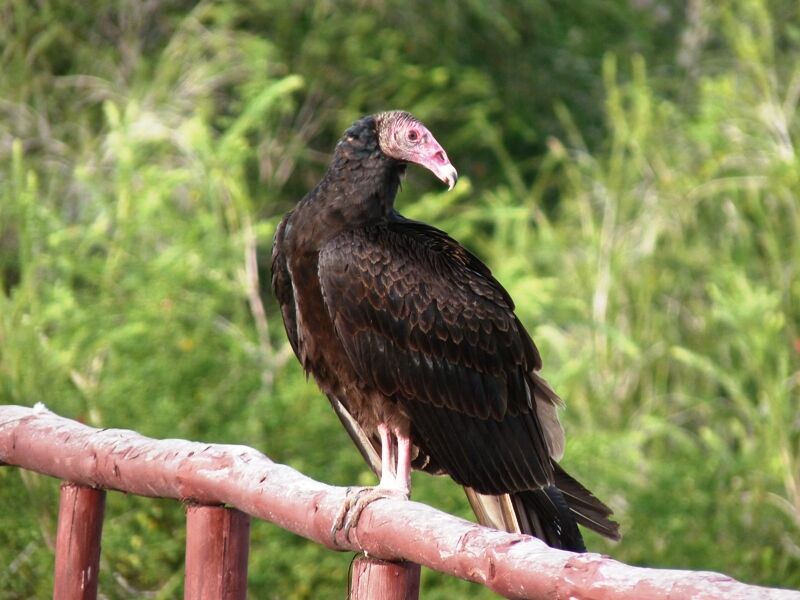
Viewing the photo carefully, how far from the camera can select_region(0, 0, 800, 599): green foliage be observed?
16.2ft

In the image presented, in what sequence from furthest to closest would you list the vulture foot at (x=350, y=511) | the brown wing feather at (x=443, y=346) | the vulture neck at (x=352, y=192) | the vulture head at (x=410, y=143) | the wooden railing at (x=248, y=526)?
the vulture head at (x=410, y=143)
the vulture neck at (x=352, y=192)
the brown wing feather at (x=443, y=346)
the vulture foot at (x=350, y=511)
the wooden railing at (x=248, y=526)

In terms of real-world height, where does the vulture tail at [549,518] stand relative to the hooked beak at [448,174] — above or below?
below

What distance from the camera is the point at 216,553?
2713 mm

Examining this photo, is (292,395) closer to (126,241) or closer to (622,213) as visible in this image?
(126,241)

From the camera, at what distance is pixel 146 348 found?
196 inches

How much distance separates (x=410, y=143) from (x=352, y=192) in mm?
200

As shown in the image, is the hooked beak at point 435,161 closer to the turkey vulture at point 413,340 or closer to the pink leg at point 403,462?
the turkey vulture at point 413,340

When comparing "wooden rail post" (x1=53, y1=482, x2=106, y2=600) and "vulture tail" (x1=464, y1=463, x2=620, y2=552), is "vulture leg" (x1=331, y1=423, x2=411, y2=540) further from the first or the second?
"wooden rail post" (x1=53, y1=482, x2=106, y2=600)

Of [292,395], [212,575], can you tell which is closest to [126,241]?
[292,395]

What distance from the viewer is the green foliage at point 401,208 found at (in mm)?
4938

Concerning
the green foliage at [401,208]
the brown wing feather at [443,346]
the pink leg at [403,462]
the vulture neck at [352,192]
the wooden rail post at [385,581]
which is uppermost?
the green foliage at [401,208]

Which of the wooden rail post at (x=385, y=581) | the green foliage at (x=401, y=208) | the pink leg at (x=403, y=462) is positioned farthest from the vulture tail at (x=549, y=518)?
the green foliage at (x=401, y=208)

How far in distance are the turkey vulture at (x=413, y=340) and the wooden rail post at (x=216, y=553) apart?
564 millimetres

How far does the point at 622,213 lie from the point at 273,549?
9.66 ft
